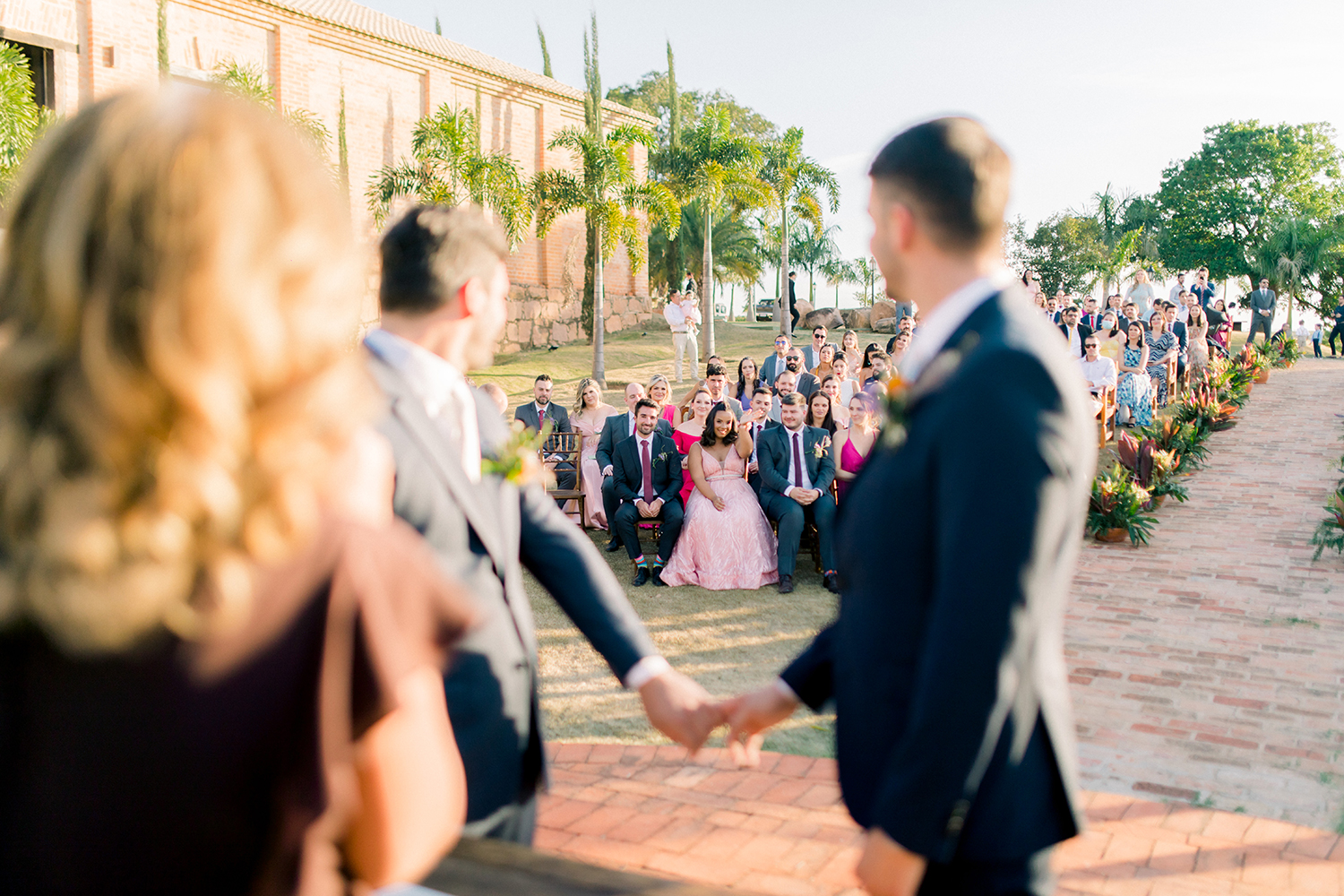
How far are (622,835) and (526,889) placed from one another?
7.72ft

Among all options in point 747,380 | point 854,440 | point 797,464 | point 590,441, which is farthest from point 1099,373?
point 590,441

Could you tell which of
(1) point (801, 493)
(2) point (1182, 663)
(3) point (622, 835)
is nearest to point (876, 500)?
(3) point (622, 835)

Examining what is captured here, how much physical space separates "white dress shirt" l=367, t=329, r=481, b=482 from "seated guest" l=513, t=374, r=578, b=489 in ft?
27.2

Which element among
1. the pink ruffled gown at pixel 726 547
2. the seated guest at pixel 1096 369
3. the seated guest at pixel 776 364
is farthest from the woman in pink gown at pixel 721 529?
the seated guest at pixel 1096 369

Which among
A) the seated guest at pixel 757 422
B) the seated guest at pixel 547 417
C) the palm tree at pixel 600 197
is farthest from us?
the palm tree at pixel 600 197

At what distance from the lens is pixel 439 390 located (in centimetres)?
220

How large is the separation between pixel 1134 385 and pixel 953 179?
14.6 meters

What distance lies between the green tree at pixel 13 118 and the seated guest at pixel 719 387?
33.8 feet

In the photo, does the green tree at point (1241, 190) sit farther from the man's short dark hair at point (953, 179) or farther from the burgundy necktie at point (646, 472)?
the man's short dark hair at point (953, 179)

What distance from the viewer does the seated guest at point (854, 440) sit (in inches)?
352

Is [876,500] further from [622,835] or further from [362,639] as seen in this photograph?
[622,835]

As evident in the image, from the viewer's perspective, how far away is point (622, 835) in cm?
375

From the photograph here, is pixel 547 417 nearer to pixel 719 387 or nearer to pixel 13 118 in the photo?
pixel 719 387

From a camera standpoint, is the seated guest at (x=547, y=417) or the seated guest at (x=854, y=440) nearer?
the seated guest at (x=854, y=440)
